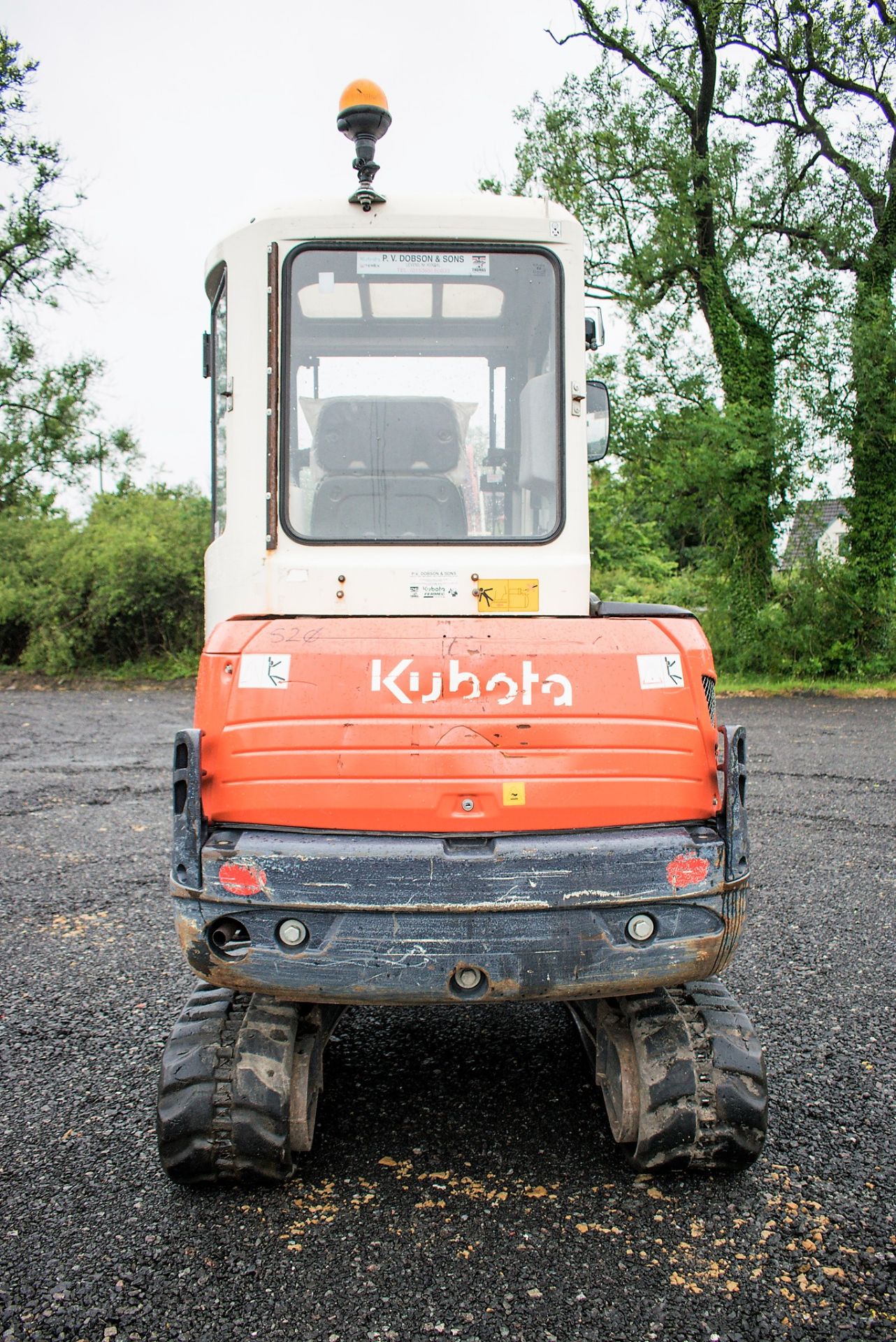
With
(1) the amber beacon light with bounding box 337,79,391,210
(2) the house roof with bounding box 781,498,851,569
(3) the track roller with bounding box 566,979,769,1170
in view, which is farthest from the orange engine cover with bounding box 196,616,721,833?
(2) the house roof with bounding box 781,498,851,569

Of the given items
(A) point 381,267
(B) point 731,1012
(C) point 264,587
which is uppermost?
(A) point 381,267

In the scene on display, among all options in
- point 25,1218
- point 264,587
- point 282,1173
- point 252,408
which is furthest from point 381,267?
point 25,1218

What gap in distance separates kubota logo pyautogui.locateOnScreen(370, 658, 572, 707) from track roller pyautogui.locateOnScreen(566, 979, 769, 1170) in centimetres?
100

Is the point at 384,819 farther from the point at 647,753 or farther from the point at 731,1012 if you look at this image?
the point at 731,1012

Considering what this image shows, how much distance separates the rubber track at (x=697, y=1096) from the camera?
9.93ft

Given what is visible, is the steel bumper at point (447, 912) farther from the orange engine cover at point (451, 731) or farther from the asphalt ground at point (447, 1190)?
the asphalt ground at point (447, 1190)

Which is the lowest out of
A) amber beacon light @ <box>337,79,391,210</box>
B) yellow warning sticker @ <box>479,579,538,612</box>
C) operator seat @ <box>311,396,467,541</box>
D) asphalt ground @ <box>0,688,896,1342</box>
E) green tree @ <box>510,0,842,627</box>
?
asphalt ground @ <box>0,688,896,1342</box>

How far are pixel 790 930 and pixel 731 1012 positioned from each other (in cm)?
250

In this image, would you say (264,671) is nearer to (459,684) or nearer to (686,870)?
(459,684)

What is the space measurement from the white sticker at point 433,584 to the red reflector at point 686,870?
1.05m

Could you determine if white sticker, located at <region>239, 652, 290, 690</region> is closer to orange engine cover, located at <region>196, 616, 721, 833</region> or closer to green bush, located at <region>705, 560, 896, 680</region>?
orange engine cover, located at <region>196, 616, 721, 833</region>

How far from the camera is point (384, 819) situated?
2895mm

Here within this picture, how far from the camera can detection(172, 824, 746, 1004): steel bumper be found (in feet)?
9.32

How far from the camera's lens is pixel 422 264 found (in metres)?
3.45
